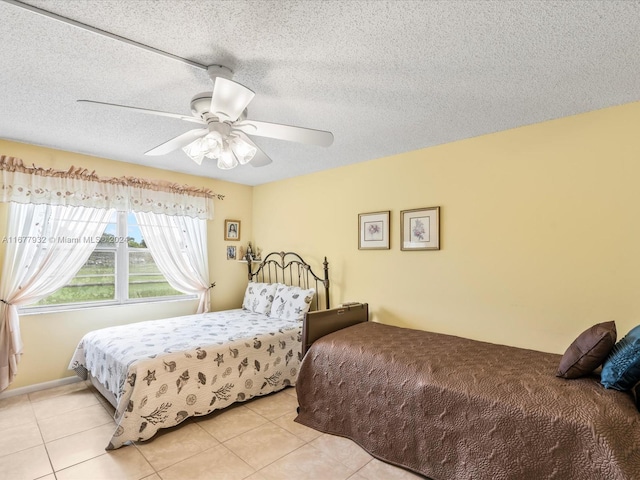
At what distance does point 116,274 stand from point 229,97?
302cm

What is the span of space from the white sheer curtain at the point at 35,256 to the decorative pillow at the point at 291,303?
202cm

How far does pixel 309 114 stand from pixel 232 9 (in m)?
1.03

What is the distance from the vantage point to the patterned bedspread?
7.48ft

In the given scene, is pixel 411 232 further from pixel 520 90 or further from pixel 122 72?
pixel 122 72

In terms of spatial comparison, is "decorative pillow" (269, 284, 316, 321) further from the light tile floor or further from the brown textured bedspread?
the light tile floor

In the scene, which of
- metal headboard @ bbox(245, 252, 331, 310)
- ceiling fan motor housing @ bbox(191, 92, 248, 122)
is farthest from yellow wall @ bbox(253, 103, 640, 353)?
ceiling fan motor housing @ bbox(191, 92, 248, 122)

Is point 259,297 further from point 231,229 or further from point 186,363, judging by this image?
point 186,363

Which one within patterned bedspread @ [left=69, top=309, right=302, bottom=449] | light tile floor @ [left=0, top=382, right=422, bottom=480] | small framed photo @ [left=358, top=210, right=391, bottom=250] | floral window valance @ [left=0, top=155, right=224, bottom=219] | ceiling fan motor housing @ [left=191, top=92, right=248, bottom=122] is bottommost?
light tile floor @ [left=0, top=382, right=422, bottom=480]

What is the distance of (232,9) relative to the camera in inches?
52.3

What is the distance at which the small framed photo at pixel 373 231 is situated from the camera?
129 inches

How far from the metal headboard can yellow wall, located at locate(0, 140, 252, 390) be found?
32 cm

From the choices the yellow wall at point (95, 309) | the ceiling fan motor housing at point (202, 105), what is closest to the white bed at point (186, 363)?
the yellow wall at point (95, 309)

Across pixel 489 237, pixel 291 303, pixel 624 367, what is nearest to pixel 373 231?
pixel 489 237

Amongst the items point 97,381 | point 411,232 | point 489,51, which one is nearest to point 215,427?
point 97,381
